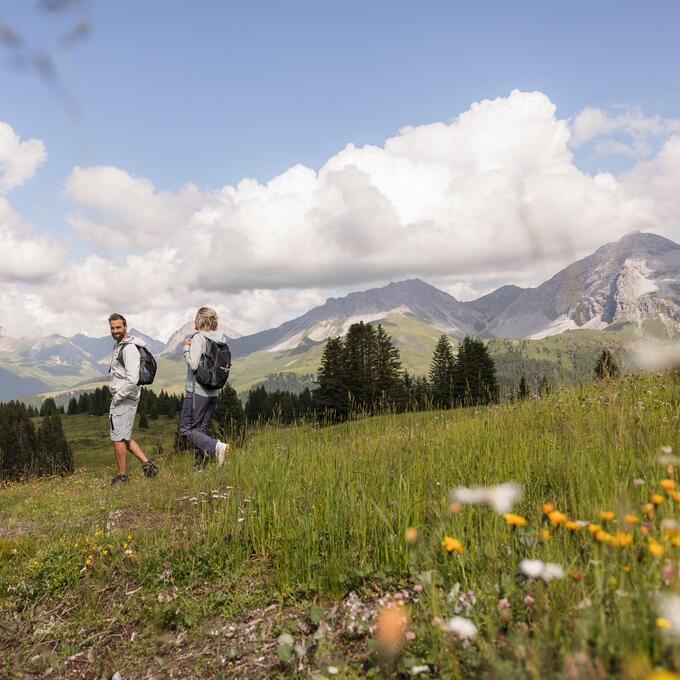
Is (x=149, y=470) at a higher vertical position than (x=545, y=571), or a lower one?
lower

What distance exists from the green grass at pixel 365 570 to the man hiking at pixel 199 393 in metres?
3.02

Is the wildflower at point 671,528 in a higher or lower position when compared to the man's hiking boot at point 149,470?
higher

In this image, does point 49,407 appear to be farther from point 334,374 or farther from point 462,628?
point 462,628

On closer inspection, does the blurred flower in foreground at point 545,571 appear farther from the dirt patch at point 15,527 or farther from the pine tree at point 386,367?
the pine tree at point 386,367

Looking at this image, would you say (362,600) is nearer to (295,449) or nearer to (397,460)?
(397,460)

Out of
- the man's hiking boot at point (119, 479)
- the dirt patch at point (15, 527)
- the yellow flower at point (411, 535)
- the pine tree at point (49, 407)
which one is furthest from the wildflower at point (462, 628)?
the pine tree at point (49, 407)

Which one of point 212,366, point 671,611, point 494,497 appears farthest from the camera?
point 212,366

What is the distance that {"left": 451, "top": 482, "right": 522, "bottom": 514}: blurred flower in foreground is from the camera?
11.7 ft

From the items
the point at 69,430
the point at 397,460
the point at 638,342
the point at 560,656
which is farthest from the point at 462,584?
the point at 69,430

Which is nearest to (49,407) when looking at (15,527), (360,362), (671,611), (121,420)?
(360,362)

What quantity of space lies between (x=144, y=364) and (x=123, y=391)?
2.51 feet

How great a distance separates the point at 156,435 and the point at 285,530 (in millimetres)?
157479

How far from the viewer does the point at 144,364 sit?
11188mm

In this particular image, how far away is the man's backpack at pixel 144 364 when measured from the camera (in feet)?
36.1
